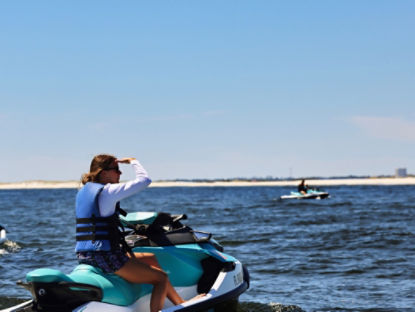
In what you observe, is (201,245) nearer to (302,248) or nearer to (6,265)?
(6,265)

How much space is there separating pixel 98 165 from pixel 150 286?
1.33m

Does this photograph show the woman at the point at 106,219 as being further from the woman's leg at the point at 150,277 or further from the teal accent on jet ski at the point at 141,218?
the teal accent on jet ski at the point at 141,218

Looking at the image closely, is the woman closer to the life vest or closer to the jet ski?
the life vest

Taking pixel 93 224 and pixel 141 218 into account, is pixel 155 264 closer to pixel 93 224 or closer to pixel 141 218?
pixel 141 218

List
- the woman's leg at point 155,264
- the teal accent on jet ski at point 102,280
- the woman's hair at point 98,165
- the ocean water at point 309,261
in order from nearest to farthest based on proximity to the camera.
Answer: the teal accent on jet ski at point 102,280 → the woman's hair at point 98,165 → the woman's leg at point 155,264 → the ocean water at point 309,261

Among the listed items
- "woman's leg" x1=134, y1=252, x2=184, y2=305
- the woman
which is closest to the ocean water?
"woman's leg" x1=134, y1=252, x2=184, y2=305

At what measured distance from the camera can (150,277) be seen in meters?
5.43

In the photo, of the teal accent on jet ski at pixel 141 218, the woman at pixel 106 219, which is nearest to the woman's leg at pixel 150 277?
the woman at pixel 106 219

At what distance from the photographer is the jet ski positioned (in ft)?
16.6

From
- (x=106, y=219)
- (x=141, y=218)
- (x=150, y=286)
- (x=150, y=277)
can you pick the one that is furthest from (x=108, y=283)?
(x=141, y=218)

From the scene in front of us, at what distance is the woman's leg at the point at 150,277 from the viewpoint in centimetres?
530

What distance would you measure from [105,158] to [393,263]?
9.06 metres

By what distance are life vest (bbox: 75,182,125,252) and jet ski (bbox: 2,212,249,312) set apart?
29 centimetres

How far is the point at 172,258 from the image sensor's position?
596 cm
